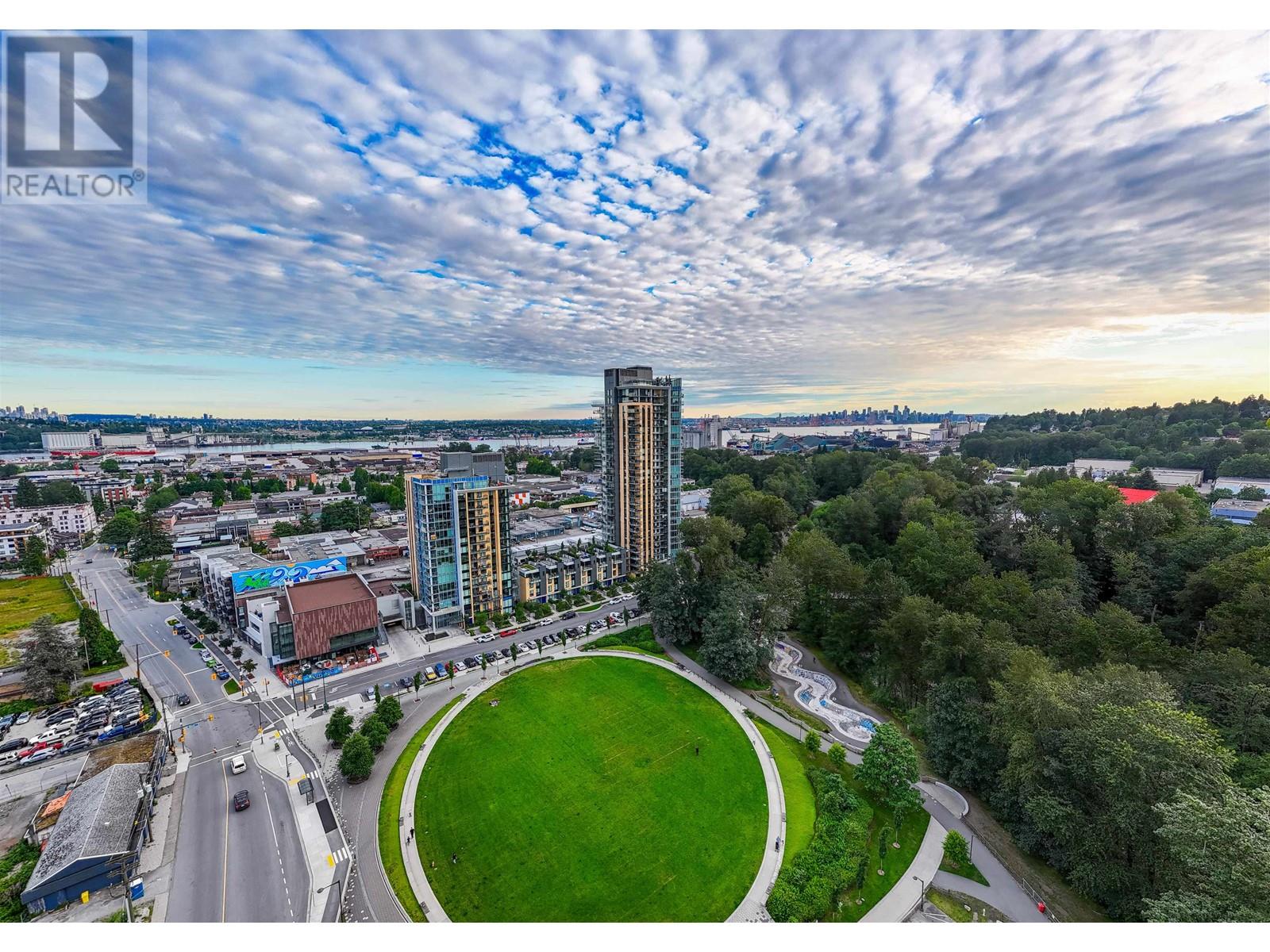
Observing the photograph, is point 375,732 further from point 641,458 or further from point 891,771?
point 641,458

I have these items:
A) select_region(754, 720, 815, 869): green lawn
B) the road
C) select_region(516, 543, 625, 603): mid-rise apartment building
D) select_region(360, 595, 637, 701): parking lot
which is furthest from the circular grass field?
select_region(516, 543, 625, 603): mid-rise apartment building

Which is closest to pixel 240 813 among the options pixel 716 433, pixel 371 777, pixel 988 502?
pixel 371 777

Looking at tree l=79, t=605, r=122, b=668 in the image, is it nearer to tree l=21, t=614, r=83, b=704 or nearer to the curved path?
tree l=21, t=614, r=83, b=704

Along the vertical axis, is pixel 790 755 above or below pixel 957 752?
below

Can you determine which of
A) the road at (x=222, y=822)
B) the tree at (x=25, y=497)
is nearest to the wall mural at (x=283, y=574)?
the road at (x=222, y=822)

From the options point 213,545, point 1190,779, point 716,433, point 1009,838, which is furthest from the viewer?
point 716,433

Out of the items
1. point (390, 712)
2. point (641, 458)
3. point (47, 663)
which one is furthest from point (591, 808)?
point (47, 663)
